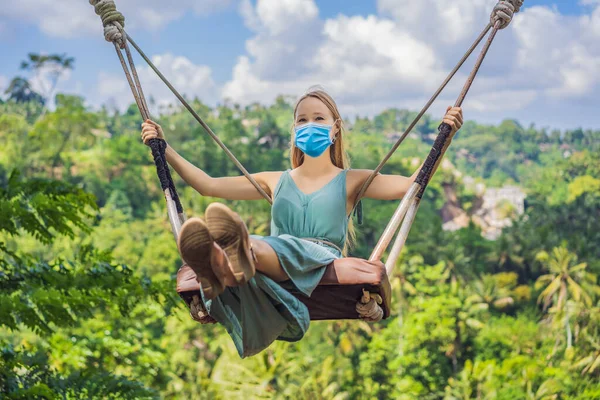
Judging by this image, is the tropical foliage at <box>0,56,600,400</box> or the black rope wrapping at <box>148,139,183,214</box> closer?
the black rope wrapping at <box>148,139,183,214</box>

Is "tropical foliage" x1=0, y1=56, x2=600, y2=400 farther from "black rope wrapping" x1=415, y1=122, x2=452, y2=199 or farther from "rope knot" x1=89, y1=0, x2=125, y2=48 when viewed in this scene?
"black rope wrapping" x1=415, y1=122, x2=452, y2=199

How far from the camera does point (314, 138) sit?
455 cm

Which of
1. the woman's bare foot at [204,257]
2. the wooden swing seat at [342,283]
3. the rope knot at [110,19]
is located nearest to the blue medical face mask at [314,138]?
the wooden swing seat at [342,283]

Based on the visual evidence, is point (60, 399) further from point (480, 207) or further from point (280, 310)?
point (480, 207)

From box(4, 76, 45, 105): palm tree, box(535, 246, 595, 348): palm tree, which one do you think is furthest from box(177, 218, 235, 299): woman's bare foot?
box(4, 76, 45, 105): palm tree

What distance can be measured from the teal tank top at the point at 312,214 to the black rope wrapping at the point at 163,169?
403 millimetres

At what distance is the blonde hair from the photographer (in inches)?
182

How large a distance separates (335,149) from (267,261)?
1.10 meters

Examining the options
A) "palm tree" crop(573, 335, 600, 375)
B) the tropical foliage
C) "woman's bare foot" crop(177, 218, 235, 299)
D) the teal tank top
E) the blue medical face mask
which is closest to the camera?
"woman's bare foot" crop(177, 218, 235, 299)

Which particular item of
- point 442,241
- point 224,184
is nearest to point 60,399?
point 224,184

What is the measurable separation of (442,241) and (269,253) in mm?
48653

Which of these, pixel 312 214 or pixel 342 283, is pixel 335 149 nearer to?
pixel 312 214

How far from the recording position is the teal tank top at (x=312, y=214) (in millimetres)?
4387

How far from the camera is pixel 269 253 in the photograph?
12.2ft
